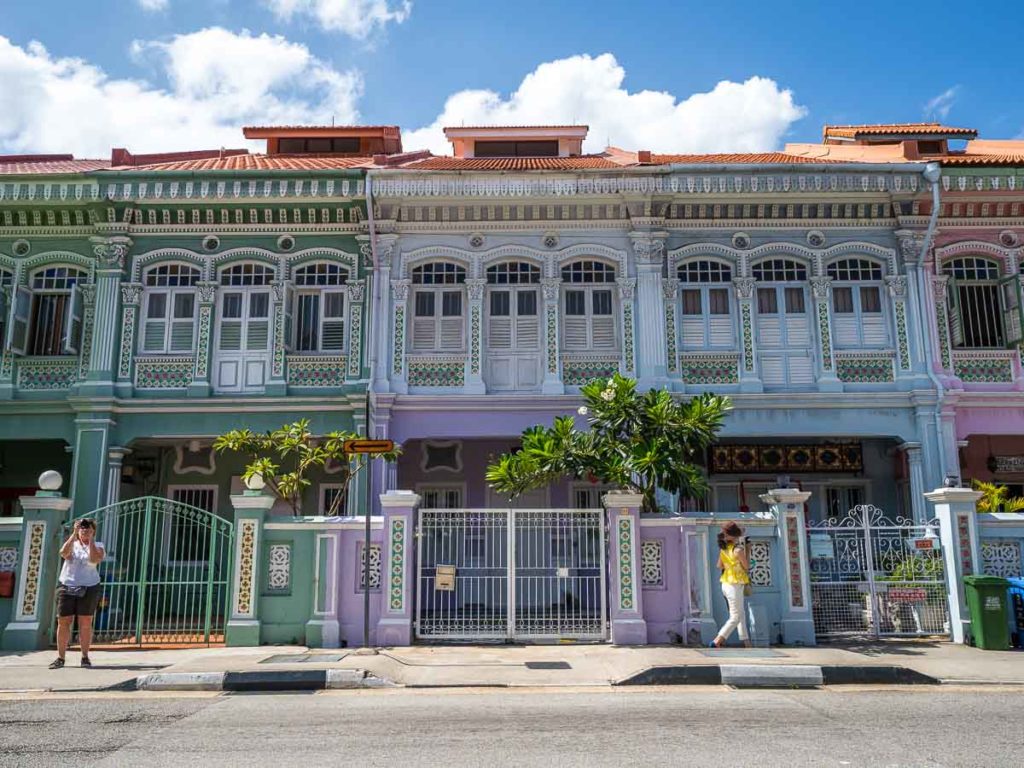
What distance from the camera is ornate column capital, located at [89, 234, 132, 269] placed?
16.1m

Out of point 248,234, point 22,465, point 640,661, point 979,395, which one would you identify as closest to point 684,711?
point 640,661

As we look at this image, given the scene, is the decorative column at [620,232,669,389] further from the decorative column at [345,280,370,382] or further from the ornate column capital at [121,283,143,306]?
the ornate column capital at [121,283,143,306]

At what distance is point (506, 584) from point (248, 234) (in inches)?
349

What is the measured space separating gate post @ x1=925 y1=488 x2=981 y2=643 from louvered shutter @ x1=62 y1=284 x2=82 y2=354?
14.4 meters

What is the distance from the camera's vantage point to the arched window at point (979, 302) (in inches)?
630

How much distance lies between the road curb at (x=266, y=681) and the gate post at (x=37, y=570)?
10.9 ft

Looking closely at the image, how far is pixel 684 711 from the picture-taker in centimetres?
729

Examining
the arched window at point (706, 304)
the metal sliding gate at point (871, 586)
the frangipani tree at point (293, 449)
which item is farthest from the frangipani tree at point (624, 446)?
the arched window at point (706, 304)

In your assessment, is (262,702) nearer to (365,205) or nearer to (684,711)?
(684,711)

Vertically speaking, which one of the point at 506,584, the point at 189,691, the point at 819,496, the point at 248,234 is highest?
the point at 248,234

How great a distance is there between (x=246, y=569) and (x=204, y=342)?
6061 millimetres

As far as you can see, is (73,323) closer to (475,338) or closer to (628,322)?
(475,338)

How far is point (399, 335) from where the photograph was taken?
52.4 feet

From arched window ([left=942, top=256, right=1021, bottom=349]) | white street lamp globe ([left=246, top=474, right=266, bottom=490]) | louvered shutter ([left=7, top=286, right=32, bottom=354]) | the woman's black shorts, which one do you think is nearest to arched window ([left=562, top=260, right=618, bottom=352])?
arched window ([left=942, top=256, right=1021, bottom=349])
